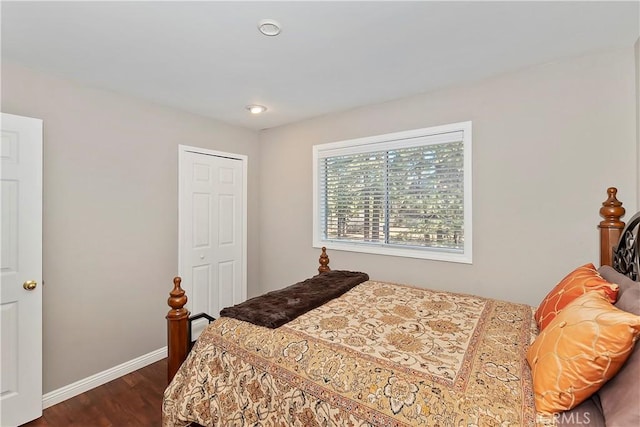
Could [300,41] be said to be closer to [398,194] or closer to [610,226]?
[398,194]

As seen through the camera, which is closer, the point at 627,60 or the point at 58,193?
the point at 627,60

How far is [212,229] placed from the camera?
11.5ft

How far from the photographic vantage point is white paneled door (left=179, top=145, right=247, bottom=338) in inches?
128

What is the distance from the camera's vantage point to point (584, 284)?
1.42 m

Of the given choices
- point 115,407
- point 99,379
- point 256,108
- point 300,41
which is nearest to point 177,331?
point 115,407

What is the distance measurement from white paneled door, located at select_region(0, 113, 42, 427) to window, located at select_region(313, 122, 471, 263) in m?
2.44

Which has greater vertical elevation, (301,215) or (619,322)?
(301,215)

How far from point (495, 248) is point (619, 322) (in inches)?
63.8

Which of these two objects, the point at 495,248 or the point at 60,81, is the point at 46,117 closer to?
the point at 60,81

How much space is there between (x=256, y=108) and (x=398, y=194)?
1726mm

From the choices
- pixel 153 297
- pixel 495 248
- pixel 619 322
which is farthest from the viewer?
pixel 153 297

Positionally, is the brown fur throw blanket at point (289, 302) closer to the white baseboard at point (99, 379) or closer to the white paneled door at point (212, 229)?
the white paneled door at point (212, 229)

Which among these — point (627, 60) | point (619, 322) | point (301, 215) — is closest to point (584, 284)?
point (619, 322)

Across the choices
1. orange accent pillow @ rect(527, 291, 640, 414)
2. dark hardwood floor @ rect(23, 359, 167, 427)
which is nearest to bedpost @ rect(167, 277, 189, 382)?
dark hardwood floor @ rect(23, 359, 167, 427)
